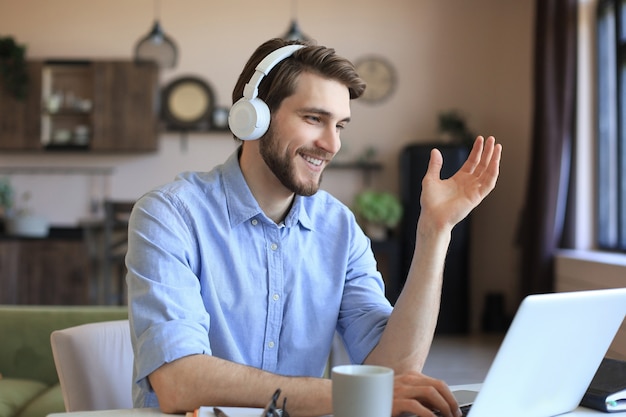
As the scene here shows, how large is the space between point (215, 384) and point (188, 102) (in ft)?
20.4

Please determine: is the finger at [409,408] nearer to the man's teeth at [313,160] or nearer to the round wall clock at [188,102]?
the man's teeth at [313,160]

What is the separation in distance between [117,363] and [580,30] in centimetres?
479

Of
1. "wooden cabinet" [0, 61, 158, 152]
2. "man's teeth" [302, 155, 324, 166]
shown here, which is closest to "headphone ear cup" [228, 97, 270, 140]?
"man's teeth" [302, 155, 324, 166]

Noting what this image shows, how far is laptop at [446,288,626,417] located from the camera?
3.35 feet

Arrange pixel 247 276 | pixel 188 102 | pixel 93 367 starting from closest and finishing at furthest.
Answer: pixel 247 276 < pixel 93 367 < pixel 188 102

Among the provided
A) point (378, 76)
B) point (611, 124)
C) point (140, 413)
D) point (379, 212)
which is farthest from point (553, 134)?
point (140, 413)

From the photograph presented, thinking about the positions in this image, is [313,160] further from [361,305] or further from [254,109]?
[361,305]

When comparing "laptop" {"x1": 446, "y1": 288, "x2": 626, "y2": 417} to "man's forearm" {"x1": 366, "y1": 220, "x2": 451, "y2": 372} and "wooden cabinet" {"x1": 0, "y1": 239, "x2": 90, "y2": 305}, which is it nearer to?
"man's forearm" {"x1": 366, "y1": 220, "x2": 451, "y2": 372}

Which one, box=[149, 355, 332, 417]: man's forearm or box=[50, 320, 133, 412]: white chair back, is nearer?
box=[149, 355, 332, 417]: man's forearm

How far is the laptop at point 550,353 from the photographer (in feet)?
3.35

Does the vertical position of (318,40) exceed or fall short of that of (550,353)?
it exceeds it

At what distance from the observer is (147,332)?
1.36 m

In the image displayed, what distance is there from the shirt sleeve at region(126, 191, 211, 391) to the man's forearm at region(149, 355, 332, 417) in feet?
0.08

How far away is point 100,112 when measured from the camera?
7.07 m
